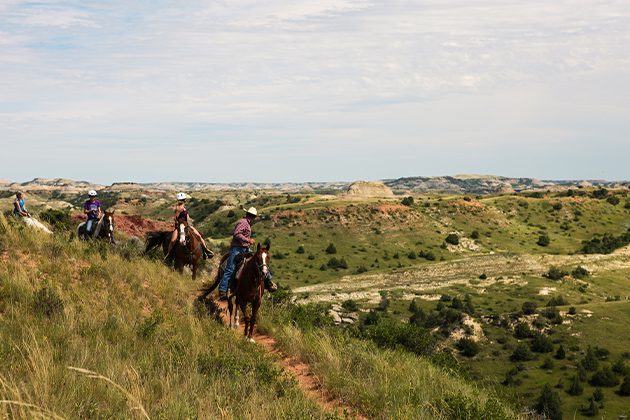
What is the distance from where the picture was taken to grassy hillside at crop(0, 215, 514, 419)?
5.93 metres

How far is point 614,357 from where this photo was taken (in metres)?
61.2

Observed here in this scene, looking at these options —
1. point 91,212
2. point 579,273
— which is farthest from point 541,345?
point 91,212

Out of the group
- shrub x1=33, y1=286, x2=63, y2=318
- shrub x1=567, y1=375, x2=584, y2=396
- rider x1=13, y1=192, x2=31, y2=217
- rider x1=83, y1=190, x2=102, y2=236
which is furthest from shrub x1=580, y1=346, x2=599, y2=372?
shrub x1=33, y1=286, x2=63, y2=318

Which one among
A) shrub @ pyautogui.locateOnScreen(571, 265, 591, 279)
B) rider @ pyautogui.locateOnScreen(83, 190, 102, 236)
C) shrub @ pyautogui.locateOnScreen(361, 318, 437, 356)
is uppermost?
rider @ pyautogui.locateOnScreen(83, 190, 102, 236)

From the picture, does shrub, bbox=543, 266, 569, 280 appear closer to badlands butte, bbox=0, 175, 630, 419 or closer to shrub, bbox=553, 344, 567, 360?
badlands butte, bbox=0, 175, 630, 419

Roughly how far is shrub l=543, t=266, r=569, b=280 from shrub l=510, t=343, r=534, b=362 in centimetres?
2818

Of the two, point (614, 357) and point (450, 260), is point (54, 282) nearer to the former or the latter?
point (614, 357)

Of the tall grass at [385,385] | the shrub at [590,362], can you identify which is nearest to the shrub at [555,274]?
the shrub at [590,362]

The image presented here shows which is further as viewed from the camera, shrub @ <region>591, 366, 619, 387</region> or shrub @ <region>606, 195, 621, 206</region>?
shrub @ <region>606, 195, 621, 206</region>

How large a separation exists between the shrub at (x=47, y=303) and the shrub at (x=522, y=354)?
6188cm

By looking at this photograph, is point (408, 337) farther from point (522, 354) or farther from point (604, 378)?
point (522, 354)

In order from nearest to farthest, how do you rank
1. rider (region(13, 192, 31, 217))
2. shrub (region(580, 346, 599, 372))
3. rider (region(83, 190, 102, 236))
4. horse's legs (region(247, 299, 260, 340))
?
horse's legs (region(247, 299, 260, 340)) → rider (region(83, 190, 102, 236)) → rider (region(13, 192, 31, 217)) → shrub (region(580, 346, 599, 372))

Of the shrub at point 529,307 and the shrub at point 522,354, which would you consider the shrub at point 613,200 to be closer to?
the shrub at point 529,307

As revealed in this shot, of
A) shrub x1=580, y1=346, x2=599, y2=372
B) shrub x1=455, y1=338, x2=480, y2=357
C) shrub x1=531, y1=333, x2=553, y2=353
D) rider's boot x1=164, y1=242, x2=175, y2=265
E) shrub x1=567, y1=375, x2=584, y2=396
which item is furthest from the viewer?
shrub x1=531, y1=333, x2=553, y2=353
